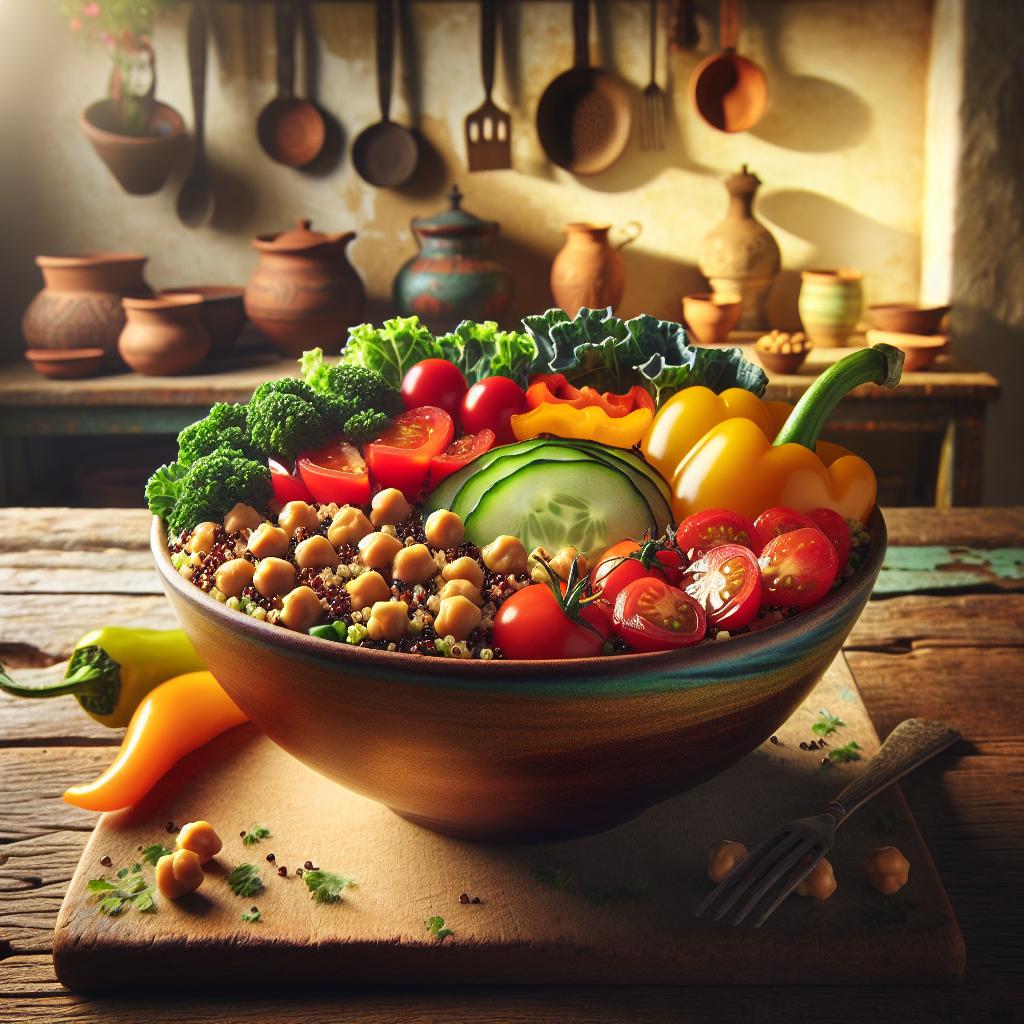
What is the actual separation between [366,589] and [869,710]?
1.83 ft

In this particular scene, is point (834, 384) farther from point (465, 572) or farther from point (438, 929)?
point (438, 929)

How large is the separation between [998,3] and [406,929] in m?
3.34

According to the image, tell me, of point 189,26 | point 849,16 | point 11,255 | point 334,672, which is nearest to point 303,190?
point 189,26

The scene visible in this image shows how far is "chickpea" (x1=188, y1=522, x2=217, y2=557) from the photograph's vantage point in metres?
0.82

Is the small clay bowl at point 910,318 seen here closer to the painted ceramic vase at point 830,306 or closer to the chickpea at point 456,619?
the painted ceramic vase at point 830,306

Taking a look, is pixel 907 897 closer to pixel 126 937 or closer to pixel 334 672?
pixel 334 672

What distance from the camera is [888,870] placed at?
2.35ft

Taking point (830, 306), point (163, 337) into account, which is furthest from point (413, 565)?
point (830, 306)

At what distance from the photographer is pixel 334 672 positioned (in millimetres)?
620

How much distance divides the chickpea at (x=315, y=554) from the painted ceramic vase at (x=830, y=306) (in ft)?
8.87

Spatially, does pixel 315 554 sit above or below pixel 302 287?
below

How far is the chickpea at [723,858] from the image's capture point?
2.40 feet

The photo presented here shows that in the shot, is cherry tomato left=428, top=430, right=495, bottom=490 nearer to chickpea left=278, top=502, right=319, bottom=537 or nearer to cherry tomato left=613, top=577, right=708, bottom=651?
chickpea left=278, top=502, right=319, bottom=537

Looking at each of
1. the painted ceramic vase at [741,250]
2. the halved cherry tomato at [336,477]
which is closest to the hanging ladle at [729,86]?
the painted ceramic vase at [741,250]
